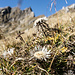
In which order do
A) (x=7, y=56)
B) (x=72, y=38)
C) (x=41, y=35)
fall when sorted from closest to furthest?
(x=7, y=56) < (x=72, y=38) < (x=41, y=35)

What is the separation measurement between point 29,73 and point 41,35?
94cm

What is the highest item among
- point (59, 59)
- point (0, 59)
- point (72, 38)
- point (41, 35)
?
point (41, 35)

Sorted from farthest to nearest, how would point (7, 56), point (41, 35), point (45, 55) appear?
point (41, 35), point (7, 56), point (45, 55)

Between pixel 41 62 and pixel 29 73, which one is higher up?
pixel 41 62

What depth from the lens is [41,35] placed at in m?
1.81

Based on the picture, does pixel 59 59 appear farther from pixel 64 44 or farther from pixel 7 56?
pixel 7 56

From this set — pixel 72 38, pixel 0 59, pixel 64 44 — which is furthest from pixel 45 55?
pixel 72 38

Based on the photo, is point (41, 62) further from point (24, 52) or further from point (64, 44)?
point (64, 44)

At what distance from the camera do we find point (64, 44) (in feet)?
4.30

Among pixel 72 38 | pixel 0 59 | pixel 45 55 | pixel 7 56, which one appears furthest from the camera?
pixel 72 38

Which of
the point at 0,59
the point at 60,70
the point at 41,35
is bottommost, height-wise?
the point at 60,70

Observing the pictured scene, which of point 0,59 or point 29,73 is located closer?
point 29,73

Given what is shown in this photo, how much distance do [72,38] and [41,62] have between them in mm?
888

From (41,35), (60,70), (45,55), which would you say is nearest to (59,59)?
(60,70)
